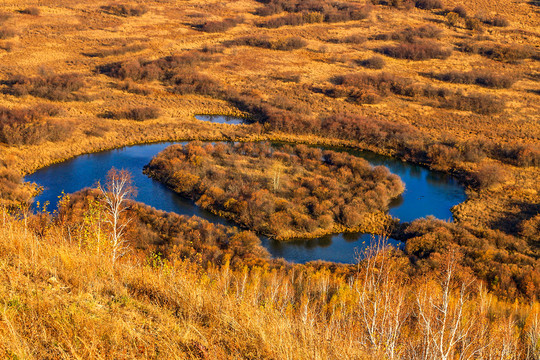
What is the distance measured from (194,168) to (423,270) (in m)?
19.7

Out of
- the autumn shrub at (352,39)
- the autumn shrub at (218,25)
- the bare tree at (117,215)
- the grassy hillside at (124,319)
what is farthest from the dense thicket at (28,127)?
the autumn shrub at (352,39)

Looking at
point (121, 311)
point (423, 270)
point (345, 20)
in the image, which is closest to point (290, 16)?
point (345, 20)

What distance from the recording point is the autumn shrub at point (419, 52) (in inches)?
2630

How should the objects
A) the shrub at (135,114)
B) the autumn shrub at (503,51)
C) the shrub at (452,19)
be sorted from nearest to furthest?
the shrub at (135,114) → the autumn shrub at (503,51) → the shrub at (452,19)

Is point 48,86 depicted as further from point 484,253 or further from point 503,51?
point 503,51

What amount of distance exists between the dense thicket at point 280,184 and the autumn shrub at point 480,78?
27.4m

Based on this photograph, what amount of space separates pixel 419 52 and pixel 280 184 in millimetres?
41692

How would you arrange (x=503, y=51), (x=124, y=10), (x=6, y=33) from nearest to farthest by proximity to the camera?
1. (x=6, y=33)
2. (x=503, y=51)
3. (x=124, y=10)

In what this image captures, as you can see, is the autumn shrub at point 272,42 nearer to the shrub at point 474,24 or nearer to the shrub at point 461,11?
the shrub at point 474,24

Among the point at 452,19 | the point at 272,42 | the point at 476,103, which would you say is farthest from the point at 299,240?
the point at 452,19

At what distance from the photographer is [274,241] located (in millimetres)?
29828

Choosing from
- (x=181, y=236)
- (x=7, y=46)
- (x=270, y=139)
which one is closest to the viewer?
(x=181, y=236)

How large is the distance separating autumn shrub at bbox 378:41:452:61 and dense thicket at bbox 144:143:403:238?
109 ft

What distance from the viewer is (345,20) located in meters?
83.1
